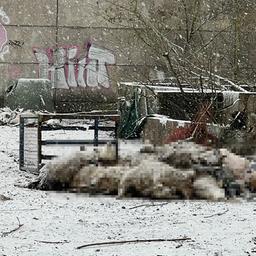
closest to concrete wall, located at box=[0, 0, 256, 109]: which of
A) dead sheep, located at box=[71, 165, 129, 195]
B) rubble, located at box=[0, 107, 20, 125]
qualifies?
rubble, located at box=[0, 107, 20, 125]

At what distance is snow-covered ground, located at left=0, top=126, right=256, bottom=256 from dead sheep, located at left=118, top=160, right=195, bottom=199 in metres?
0.26

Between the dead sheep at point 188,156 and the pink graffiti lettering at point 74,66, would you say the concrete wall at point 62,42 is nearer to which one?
the pink graffiti lettering at point 74,66

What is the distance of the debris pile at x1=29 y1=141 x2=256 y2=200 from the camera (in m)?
8.42

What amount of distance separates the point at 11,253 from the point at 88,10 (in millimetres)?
15903

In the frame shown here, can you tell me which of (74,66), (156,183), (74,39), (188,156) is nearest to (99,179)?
(156,183)

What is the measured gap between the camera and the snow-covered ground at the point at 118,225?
5.94 metres

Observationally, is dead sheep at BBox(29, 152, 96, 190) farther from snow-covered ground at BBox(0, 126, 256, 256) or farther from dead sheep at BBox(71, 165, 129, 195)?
snow-covered ground at BBox(0, 126, 256, 256)

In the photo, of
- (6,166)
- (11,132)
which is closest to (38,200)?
(6,166)

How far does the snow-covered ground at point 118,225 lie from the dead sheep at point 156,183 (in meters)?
0.26

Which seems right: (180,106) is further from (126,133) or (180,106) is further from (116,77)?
(116,77)

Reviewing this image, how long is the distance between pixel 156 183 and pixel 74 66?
1300 centimetres

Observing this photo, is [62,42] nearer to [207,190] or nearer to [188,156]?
[188,156]

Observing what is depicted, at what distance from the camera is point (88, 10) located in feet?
69.4

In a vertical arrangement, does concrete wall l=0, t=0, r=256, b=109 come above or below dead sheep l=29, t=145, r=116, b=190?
above
